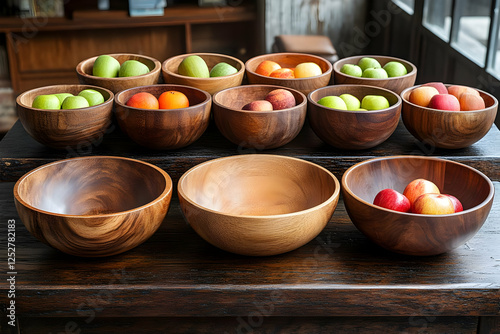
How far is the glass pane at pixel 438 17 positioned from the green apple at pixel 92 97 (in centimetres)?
199

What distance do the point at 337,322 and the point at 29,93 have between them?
0.85 meters

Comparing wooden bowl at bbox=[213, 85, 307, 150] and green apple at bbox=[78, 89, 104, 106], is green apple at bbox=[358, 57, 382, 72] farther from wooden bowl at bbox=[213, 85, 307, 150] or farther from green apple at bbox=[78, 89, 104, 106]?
green apple at bbox=[78, 89, 104, 106]

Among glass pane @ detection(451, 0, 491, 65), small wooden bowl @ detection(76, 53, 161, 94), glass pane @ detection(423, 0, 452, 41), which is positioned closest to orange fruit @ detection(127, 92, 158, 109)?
small wooden bowl @ detection(76, 53, 161, 94)

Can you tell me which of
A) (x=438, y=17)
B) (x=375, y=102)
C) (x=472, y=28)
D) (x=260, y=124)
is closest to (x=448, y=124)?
(x=375, y=102)

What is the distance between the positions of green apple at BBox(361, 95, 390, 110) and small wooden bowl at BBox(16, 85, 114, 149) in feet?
1.88

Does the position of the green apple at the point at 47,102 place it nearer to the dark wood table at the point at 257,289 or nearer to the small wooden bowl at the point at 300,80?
the dark wood table at the point at 257,289

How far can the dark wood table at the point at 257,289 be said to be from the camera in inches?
37.4

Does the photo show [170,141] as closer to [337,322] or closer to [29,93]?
[29,93]

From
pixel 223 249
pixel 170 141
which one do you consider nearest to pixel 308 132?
pixel 170 141

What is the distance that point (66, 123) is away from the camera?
1201mm

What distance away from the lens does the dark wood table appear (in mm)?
949

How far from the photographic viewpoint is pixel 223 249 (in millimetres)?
1018

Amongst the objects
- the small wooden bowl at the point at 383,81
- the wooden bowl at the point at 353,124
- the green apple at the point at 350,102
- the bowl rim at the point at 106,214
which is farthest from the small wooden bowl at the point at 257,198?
the small wooden bowl at the point at 383,81

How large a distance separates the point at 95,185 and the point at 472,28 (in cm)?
196
